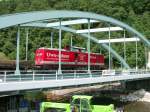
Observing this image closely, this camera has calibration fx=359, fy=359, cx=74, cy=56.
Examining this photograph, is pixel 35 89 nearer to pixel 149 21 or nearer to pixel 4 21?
pixel 4 21

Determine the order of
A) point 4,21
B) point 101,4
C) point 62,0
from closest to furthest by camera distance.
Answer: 1. point 4,21
2. point 101,4
3. point 62,0

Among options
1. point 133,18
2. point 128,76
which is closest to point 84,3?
point 133,18

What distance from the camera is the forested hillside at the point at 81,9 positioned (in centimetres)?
7412

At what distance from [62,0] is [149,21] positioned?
27159 millimetres

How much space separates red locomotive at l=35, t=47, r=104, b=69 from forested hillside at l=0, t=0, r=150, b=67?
2069 centimetres

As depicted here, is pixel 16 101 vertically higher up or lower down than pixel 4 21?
lower down

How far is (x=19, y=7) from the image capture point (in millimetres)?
96312

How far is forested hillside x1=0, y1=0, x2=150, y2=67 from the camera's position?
74.1 m

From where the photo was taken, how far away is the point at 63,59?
4422 centimetres

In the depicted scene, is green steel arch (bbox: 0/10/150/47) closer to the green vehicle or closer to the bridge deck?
the bridge deck

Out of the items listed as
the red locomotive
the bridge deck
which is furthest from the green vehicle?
the red locomotive

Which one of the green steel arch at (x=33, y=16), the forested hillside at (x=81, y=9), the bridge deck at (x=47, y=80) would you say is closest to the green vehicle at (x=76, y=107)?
the bridge deck at (x=47, y=80)

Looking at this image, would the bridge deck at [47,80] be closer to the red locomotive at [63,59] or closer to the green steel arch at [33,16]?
the green steel arch at [33,16]

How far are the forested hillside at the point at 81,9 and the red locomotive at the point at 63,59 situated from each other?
20689mm
